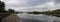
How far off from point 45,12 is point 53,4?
0.47m

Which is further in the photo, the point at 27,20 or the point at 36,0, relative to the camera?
the point at 36,0

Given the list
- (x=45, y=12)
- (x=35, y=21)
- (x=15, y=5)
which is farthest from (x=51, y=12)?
(x=15, y=5)

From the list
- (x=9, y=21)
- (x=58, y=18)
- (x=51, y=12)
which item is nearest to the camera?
(x=9, y=21)

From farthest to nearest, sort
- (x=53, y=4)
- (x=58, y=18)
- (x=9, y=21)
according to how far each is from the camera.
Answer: (x=53, y=4)
(x=58, y=18)
(x=9, y=21)

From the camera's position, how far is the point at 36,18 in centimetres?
Result: 247

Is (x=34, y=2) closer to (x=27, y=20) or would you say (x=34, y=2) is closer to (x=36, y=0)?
(x=36, y=0)

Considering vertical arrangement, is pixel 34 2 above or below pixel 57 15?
above

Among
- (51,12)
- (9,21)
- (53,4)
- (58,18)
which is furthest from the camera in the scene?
(53,4)

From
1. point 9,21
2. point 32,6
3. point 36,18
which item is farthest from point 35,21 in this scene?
point 9,21

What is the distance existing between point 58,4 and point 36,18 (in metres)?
0.58

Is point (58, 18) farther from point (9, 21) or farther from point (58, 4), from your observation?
point (9, 21)

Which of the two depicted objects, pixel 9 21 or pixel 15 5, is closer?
pixel 9 21

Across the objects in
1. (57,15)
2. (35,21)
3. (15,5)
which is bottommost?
(35,21)

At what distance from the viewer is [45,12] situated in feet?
6.86
